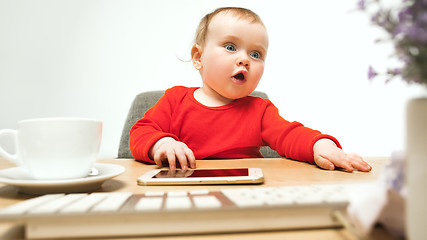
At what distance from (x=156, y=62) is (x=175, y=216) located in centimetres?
189

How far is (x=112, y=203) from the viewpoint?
32 cm

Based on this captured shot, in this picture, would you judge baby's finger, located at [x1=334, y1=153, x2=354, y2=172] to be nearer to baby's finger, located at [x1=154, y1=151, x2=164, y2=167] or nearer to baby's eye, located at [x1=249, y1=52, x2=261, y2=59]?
baby's finger, located at [x1=154, y1=151, x2=164, y2=167]

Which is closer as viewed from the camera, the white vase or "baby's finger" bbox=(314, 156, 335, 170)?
the white vase

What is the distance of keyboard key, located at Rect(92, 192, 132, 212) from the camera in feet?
0.97

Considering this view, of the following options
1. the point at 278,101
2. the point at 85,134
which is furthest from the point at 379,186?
the point at 278,101

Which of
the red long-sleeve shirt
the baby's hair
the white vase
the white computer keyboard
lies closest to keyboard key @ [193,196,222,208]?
the white computer keyboard

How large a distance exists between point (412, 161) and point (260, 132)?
3.02 ft

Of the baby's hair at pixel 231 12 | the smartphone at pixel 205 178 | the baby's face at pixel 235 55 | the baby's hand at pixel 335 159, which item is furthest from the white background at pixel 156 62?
the smartphone at pixel 205 178

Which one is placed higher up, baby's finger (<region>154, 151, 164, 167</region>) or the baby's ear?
the baby's ear

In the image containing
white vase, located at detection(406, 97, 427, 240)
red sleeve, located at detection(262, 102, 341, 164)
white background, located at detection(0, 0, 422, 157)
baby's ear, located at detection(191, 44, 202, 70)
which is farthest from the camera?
white background, located at detection(0, 0, 422, 157)

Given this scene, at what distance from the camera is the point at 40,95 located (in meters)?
2.00

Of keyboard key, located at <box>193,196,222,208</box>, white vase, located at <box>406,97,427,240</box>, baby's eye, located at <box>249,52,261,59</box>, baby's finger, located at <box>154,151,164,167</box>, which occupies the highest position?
baby's eye, located at <box>249,52,261,59</box>

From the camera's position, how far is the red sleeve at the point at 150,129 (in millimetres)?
827

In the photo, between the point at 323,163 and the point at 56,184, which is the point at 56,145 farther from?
the point at 323,163
